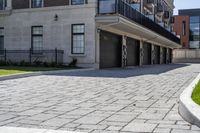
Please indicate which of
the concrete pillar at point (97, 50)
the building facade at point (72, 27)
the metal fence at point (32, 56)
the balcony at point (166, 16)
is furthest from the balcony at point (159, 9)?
the metal fence at point (32, 56)

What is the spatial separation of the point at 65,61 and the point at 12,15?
236 inches

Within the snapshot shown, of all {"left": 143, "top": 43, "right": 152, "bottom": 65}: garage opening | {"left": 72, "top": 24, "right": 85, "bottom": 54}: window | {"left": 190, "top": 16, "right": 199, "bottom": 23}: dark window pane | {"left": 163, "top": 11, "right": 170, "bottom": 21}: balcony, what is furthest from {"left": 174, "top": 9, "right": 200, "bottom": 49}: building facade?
{"left": 72, "top": 24, "right": 85, "bottom": 54}: window

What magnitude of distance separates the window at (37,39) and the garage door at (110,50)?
448cm

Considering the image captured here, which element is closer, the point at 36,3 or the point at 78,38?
the point at 78,38

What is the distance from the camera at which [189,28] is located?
82188mm

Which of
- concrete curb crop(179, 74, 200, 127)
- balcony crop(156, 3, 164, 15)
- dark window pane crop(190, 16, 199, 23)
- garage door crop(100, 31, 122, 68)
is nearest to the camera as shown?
concrete curb crop(179, 74, 200, 127)

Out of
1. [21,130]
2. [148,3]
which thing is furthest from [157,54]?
[21,130]

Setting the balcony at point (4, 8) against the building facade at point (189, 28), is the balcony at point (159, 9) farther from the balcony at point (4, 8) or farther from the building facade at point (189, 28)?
the building facade at point (189, 28)

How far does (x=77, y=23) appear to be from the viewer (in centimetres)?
2355

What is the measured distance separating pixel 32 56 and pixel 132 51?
1147 cm

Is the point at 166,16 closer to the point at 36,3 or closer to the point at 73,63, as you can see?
the point at 36,3

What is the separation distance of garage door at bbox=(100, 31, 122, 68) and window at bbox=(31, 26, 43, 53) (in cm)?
448

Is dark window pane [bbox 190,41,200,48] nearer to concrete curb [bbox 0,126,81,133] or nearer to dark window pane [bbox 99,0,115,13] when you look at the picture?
dark window pane [bbox 99,0,115,13]

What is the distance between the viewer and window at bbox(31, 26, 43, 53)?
81.7 ft
